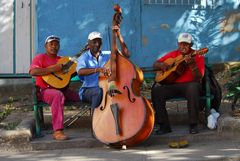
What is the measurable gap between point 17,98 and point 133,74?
3.59 metres

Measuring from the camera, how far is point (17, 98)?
880 centimetres

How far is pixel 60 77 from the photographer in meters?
6.50

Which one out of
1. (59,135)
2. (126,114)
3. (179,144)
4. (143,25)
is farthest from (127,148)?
(143,25)

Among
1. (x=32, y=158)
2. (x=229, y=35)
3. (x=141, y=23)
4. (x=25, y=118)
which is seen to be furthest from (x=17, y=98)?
(x=229, y=35)

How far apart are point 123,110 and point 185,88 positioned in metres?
1.00

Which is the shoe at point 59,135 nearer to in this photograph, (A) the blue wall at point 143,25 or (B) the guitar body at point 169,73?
(B) the guitar body at point 169,73

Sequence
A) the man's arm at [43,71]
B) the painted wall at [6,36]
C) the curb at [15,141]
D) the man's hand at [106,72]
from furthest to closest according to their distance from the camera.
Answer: the painted wall at [6,36] → the man's arm at [43,71] → the curb at [15,141] → the man's hand at [106,72]

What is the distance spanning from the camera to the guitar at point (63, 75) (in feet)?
21.1

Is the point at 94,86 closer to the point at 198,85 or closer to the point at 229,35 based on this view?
the point at 198,85

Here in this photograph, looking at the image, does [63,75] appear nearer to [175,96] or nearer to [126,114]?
[126,114]

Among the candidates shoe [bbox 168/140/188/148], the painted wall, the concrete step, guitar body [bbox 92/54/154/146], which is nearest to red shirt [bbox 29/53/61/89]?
the concrete step

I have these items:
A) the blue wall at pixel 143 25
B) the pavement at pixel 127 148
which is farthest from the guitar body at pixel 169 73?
the blue wall at pixel 143 25

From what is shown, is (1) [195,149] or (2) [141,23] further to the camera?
(2) [141,23]

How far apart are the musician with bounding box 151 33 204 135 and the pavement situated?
0.59 ft
